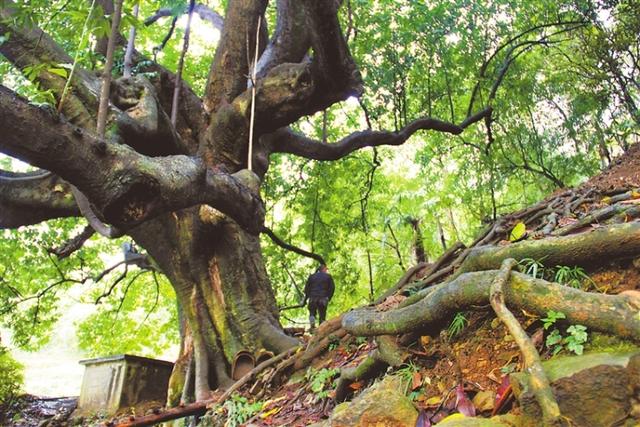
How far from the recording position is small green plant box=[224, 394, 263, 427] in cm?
380

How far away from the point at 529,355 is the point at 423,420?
0.57 m

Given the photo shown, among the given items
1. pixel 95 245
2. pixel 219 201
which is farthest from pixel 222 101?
pixel 95 245

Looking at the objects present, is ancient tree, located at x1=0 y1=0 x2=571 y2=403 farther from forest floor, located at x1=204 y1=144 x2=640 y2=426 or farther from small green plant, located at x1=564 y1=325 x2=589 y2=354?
small green plant, located at x1=564 y1=325 x2=589 y2=354

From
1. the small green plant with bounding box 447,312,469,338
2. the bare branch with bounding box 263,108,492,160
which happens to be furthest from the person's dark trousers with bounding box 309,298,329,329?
the small green plant with bounding box 447,312,469,338

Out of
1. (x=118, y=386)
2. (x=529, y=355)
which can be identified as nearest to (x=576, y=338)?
(x=529, y=355)

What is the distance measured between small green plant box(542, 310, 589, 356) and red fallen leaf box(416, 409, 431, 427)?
2.02 ft

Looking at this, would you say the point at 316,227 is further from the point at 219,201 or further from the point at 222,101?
the point at 219,201

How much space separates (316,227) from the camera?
12.2 meters

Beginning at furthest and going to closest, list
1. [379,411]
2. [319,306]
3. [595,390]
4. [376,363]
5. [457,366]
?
[319,306]
[376,363]
[457,366]
[379,411]
[595,390]

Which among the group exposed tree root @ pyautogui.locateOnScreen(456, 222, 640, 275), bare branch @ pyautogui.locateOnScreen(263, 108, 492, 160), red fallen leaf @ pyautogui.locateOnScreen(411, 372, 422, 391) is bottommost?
red fallen leaf @ pyautogui.locateOnScreen(411, 372, 422, 391)

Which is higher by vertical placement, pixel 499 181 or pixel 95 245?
pixel 499 181

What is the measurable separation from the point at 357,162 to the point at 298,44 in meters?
5.42

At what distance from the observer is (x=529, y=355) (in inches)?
72.2

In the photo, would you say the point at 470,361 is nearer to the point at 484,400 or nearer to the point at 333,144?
the point at 484,400
